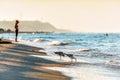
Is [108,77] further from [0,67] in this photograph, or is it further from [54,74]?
[0,67]

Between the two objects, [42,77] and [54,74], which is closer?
[42,77]

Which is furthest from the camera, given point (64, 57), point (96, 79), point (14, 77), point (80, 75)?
point (64, 57)

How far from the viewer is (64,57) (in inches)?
1198

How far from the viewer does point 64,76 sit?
1769 cm

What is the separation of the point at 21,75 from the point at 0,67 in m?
2.55

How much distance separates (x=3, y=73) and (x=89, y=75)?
4145 mm

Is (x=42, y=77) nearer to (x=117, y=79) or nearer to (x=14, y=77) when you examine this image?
(x=14, y=77)

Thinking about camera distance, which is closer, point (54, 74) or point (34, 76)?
point (34, 76)

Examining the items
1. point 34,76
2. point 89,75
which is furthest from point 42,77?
point 89,75

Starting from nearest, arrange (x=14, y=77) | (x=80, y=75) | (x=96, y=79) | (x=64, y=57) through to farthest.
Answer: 1. (x=14, y=77)
2. (x=96, y=79)
3. (x=80, y=75)
4. (x=64, y=57)

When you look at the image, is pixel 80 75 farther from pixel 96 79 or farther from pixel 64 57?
pixel 64 57

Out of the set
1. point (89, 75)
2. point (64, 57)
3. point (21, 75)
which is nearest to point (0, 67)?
point (21, 75)

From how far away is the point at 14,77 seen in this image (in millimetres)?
15805

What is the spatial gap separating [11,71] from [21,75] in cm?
119
